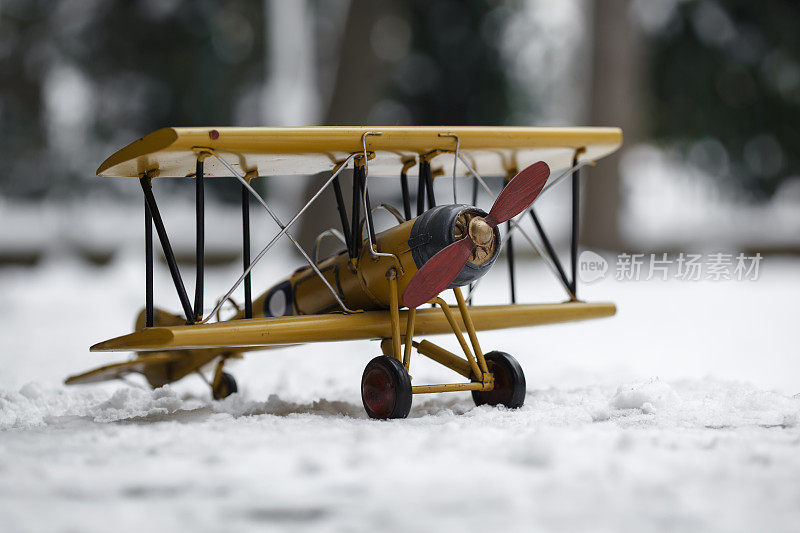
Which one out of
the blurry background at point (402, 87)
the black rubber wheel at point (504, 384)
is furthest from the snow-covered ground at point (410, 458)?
the blurry background at point (402, 87)

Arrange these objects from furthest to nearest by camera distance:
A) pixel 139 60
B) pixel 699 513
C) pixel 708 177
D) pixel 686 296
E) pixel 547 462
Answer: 1. pixel 708 177
2. pixel 139 60
3. pixel 686 296
4. pixel 547 462
5. pixel 699 513

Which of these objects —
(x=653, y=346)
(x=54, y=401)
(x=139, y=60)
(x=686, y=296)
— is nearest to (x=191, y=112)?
(x=139, y=60)

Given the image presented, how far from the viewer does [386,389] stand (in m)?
4.31

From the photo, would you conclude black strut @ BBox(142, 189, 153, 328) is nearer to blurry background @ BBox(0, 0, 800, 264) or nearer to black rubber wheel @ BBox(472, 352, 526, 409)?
black rubber wheel @ BBox(472, 352, 526, 409)

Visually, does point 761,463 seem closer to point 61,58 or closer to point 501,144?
point 501,144

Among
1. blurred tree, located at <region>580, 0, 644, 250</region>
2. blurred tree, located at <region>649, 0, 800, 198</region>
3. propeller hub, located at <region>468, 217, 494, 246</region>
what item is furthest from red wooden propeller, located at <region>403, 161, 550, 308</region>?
blurred tree, located at <region>649, 0, 800, 198</region>

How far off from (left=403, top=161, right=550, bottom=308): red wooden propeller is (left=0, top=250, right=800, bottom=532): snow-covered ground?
2.09 feet

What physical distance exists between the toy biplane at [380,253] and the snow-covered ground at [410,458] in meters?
0.36

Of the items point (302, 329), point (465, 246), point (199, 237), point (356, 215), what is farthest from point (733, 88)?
point (199, 237)

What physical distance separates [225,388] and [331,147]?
2294 millimetres

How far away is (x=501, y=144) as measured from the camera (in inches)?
203

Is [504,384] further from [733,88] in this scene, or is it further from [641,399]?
[733,88]

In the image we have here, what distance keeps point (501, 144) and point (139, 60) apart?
16.0m

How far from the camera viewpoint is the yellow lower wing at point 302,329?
167 inches
